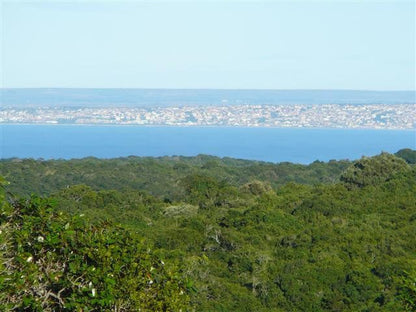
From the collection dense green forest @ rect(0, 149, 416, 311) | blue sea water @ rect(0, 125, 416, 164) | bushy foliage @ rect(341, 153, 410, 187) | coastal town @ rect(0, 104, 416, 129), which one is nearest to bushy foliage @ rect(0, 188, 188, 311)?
dense green forest @ rect(0, 149, 416, 311)

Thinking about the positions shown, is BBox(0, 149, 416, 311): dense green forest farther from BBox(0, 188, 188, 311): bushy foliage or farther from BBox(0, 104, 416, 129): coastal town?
BBox(0, 104, 416, 129): coastal town

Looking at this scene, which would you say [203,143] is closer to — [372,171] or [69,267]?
[372,171]

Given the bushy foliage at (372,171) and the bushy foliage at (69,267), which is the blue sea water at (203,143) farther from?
the bushy foliage at (69,267)

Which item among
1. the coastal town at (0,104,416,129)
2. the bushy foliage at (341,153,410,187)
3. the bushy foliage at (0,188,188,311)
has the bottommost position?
the coastal town at (0,104,416,129)

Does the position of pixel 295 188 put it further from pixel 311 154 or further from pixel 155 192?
pixel 311 154

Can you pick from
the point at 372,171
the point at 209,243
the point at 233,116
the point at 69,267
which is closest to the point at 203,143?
the point at 233,116

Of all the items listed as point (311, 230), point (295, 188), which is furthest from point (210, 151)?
point (311, 230)

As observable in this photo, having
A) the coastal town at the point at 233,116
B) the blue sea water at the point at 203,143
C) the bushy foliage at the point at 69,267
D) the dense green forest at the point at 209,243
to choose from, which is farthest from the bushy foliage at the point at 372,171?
the coastal town at the point at 233,116
